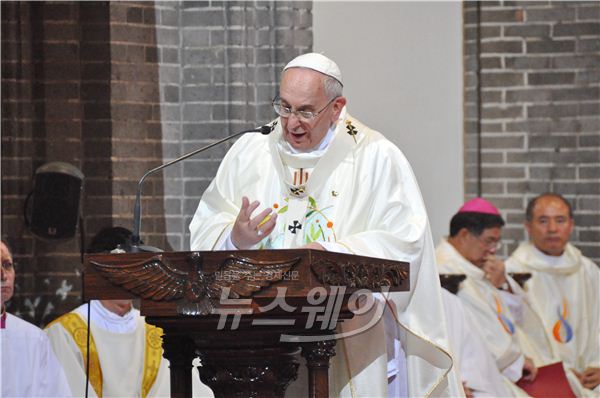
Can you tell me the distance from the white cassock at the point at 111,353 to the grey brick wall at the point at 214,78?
74 cm

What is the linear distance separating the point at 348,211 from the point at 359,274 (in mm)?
818

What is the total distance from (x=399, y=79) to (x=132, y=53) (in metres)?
2.05

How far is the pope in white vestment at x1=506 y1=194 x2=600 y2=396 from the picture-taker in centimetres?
963

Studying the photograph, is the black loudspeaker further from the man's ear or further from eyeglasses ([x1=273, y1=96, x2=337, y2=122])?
eyeglasses ([x1=273, y1=96, x2=337, y2=122])

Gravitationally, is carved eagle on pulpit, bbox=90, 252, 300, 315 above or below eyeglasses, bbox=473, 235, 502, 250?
above

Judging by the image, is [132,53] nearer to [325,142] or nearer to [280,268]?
[325,142]

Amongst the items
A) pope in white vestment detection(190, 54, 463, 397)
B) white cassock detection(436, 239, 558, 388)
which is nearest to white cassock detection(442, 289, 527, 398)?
white cassock detection(436, 239, 558, 388)

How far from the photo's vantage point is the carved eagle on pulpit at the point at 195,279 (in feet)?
12.8

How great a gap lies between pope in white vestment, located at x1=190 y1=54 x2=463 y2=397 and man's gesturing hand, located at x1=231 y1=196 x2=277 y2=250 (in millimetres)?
227

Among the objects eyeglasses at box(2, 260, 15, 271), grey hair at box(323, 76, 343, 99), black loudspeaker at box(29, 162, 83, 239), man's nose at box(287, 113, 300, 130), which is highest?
grey hair at box(323, 76, 343, 99)

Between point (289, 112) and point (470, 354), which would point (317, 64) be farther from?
point (470, 354)

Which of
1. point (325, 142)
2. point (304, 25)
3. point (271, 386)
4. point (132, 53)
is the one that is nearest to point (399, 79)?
point (304, 25)

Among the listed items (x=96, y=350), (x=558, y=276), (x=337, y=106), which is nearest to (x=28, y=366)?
(x=96, y=350)

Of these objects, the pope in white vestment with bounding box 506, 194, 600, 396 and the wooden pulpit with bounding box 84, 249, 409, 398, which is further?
the pope in white vestment with bounding box 506, 194, 600, 396
